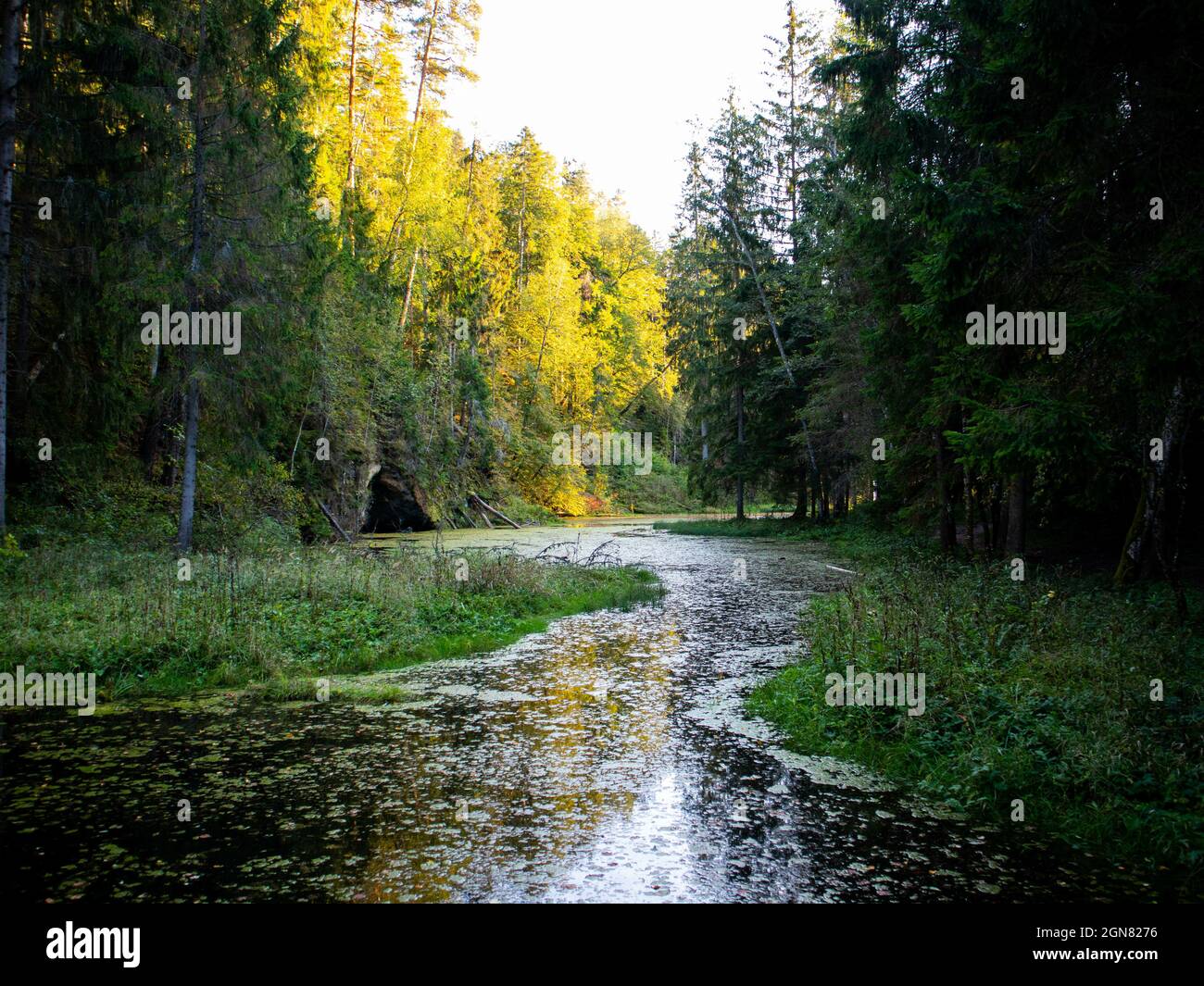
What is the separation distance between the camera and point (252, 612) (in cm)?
921

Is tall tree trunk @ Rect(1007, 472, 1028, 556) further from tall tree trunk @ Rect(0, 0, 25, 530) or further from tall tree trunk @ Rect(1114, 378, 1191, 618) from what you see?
tall tree trunk @ Rect(0, 0, 25, 530)

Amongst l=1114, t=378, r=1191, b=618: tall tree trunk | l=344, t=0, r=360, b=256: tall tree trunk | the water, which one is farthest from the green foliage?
l=344, t=0, r=360, b=256: tall tree trunk

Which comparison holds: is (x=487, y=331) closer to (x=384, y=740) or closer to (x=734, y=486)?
(x=734, y=486)

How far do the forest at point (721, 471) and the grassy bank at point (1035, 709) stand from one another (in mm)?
39

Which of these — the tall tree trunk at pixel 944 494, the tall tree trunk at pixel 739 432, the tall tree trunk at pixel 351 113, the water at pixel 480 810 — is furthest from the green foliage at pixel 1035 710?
the tall tree trunk at pixel 351 113

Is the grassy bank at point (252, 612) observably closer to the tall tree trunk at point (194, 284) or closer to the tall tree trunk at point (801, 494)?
the tall tree trunk at point (194, 284)

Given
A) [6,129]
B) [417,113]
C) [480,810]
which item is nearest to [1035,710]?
[480,810]

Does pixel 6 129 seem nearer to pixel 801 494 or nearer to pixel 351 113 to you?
pixel 351 113

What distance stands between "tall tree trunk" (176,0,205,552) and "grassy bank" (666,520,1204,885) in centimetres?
1093

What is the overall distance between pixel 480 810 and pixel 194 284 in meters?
12.9

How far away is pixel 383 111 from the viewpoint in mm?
27594

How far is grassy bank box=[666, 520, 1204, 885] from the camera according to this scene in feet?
15.2
